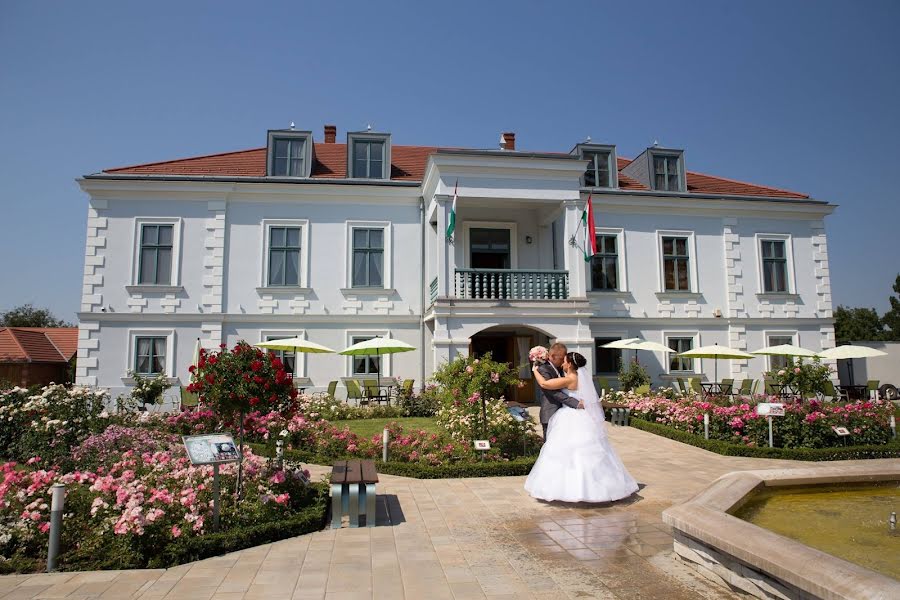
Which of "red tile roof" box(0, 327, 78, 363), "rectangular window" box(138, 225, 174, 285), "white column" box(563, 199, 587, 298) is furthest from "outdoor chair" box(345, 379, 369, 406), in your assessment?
"red tile roof" box(0, 327, 78, 363)

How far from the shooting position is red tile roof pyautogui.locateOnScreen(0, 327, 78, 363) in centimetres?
2459

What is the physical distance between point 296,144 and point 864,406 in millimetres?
18115

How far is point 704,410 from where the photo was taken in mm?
12844

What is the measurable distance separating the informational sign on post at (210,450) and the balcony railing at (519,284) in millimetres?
11916

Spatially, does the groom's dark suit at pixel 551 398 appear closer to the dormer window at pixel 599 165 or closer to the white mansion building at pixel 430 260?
the white mansion building at pixel 430 260

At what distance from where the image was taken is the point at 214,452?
571cm

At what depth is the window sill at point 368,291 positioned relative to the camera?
19.4 metres

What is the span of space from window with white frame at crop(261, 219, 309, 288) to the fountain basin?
1564cm

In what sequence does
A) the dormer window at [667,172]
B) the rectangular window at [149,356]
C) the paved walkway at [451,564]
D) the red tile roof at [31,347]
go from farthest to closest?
the red tile roof at [31,347] < the dormer window at [667,172] < the rectangular window at [149,356] < the paved walkway at [451,564]

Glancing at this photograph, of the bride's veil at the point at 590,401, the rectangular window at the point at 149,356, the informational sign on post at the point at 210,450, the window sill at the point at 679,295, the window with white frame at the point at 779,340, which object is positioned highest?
the window sill at the point at 679,295

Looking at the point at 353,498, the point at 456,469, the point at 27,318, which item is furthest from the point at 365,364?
the point at 27,318

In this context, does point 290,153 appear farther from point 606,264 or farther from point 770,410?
point 770,410

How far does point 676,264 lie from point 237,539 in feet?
62.7

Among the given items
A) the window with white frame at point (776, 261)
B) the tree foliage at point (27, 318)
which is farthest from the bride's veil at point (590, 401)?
the tree foliage at point (27, 318)
